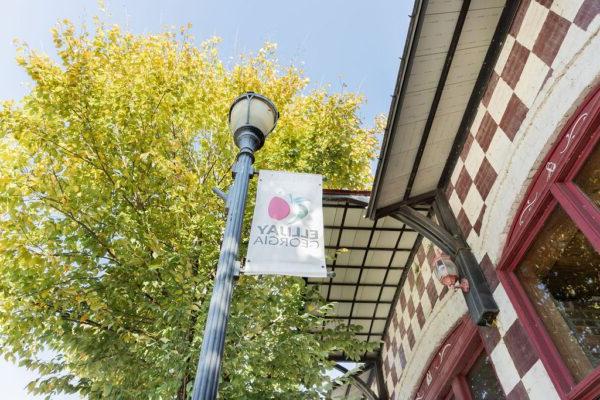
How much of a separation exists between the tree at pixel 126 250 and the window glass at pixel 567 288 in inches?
109

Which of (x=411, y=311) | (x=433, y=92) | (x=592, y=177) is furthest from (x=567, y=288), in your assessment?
(x=411, y=311)

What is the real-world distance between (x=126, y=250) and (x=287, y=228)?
317 centimetres

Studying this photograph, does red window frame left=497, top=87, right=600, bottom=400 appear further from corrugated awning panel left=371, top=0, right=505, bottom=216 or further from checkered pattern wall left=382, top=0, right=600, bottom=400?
corrugated awning panel left=371, top=0, right=505, bottom=216

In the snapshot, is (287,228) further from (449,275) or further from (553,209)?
(449,275)

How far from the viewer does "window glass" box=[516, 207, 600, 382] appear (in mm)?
3615

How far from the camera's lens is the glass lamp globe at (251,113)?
391 centimetres

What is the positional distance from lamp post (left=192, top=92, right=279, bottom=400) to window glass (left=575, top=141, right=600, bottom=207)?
301 centimetres

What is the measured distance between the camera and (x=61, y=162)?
6.43m

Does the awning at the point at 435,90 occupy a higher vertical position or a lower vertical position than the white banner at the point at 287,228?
higher

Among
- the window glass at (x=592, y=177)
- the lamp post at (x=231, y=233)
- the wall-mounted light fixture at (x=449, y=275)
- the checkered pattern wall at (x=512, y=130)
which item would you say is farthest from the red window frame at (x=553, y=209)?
the lamp post at (x=231, y=233)

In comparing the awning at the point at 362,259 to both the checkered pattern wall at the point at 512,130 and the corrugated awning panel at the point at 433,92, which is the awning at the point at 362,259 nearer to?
the corrugated awning panel at the point at 433,92

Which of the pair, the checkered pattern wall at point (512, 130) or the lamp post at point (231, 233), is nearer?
the lamp post at point (231, 233)

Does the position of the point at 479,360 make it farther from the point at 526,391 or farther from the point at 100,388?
the point at 100,388

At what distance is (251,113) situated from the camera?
12.9 ft
